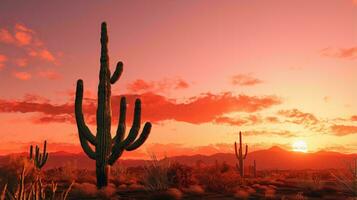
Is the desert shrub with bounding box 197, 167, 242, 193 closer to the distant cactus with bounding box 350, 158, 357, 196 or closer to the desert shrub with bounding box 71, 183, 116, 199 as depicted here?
the distant cactus with bounding box 350, 158, 357, 196

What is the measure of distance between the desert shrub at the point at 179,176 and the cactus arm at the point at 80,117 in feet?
13.3

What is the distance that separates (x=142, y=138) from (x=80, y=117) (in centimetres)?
277

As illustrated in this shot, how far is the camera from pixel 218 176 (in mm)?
20812

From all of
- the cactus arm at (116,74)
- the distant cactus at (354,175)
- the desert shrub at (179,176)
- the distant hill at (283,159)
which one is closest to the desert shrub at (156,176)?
the desert shrub at (179,176)

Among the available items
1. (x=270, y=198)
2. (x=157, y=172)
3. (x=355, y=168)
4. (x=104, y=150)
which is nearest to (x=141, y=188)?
(x=157, y=172)

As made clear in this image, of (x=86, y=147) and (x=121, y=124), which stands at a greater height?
(x=121, y=124)

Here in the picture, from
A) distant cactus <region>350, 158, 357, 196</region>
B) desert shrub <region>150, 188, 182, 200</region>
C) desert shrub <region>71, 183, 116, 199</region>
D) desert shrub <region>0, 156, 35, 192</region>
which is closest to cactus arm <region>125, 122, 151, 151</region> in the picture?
desert shrub <region>71, 183, 116, 199</region>

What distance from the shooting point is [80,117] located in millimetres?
16734

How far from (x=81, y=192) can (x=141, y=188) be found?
3719 mm

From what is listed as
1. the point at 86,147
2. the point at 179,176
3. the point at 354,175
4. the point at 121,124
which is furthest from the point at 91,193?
the point at 354,175

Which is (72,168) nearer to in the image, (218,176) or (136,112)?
(218,176)

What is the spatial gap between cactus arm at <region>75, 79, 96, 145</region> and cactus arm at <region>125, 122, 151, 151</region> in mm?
1567

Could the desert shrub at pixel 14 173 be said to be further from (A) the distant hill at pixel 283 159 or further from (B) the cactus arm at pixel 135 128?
(A) the distant hill at pixel 283 159

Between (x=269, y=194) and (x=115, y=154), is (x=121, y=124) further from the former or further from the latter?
(x=269, y=194)
